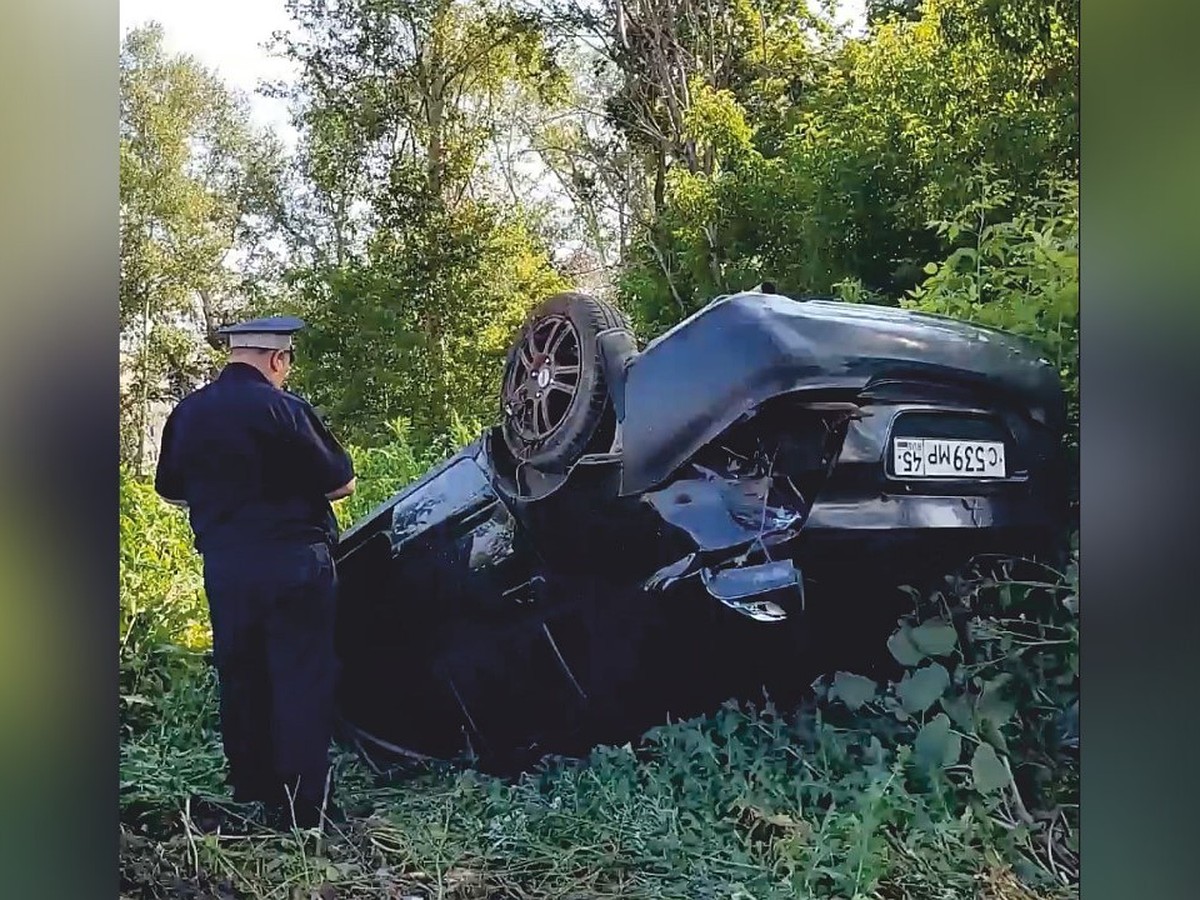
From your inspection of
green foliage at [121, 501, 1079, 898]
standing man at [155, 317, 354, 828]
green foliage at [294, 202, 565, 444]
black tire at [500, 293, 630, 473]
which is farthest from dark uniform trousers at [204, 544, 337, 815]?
black tire at [500, 293, 630, 473]

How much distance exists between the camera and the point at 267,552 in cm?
271

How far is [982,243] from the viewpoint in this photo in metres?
2.65

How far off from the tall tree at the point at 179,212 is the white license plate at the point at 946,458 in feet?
5.56

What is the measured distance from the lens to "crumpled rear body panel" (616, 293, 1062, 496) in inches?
98.8

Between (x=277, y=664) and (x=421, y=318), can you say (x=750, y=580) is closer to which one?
(x=421, y=318)

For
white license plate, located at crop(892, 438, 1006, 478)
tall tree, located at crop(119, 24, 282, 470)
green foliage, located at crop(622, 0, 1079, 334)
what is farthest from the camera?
tall tree, located at crop(119, 24, 282, 470)

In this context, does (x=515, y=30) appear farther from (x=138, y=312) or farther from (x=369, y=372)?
(x=138, y=312)

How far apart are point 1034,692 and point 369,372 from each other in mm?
1922

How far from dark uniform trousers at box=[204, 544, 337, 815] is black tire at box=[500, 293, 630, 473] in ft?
2.05

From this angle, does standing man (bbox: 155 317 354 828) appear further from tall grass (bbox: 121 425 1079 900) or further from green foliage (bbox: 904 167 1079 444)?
green foliage (bbox: 904 167 1079 444)

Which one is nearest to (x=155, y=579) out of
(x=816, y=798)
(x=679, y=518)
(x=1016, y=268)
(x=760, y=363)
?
(x=679, y=518)

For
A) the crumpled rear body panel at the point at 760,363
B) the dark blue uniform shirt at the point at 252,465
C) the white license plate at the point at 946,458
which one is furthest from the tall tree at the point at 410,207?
the white license plate at the point at 946,458
